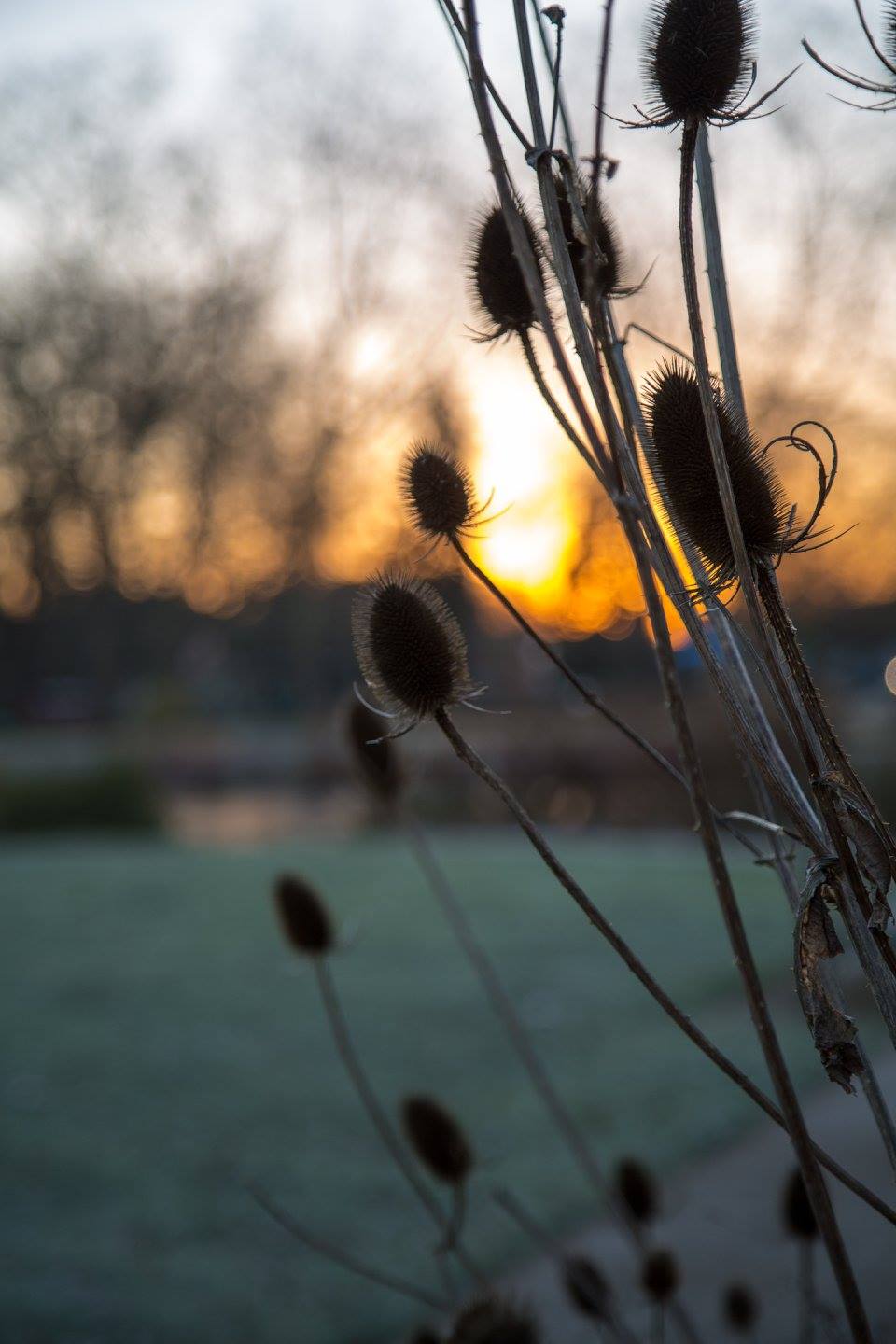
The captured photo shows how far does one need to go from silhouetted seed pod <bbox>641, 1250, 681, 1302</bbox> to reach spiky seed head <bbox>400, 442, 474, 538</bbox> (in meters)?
1.07

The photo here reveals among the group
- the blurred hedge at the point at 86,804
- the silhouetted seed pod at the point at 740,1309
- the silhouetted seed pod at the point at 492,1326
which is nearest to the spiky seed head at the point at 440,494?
the silhouetted seed pod at the point at 492,1326

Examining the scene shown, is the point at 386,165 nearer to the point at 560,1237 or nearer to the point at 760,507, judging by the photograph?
the point at 560,1237

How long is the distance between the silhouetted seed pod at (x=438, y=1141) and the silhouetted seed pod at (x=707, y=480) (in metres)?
1.06

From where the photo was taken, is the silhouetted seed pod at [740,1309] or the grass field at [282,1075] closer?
the silhouetted seed pod at [740,1309]

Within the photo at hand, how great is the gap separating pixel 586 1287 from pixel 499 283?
1.15 m

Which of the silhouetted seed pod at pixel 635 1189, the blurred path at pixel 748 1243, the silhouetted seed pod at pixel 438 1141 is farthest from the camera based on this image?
the blurred path at pixel 748 1243

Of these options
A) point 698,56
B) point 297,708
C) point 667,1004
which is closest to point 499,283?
point 698,56

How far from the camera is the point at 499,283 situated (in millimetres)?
905

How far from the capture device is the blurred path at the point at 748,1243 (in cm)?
242

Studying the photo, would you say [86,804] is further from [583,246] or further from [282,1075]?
[583,246]

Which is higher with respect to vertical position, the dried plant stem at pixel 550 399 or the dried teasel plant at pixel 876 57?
the dried teasel plant at pixel 876 57

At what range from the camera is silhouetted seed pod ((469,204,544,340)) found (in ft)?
2.95

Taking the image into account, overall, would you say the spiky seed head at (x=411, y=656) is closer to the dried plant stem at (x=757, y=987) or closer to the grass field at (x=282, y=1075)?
the dried plant stem at (x=757, y=987)

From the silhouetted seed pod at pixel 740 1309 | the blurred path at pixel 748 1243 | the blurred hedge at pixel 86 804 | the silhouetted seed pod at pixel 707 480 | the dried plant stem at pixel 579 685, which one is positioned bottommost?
the blurred path at pixel 748 1243
